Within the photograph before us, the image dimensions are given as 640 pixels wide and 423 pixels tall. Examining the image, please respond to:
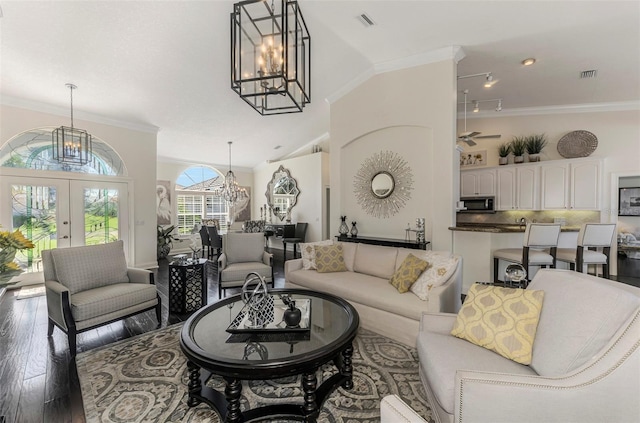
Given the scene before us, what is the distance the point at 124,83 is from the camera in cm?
410

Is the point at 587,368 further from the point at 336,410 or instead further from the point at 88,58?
the point at 88,58

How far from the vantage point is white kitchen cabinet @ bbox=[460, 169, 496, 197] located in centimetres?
582

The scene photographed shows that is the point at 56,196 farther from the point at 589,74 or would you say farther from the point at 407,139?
the point at 589,74

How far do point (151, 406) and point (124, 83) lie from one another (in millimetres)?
4465

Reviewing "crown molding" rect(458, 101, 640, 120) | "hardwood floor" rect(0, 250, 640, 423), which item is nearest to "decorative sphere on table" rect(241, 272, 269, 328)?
"hardwood floor" rect(0, 250, 640, 423)

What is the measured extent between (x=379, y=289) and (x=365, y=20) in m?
3.30

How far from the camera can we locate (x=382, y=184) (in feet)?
15.0

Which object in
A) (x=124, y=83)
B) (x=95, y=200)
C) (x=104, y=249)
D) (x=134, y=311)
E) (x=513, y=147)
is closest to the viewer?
(x=134, y=311)

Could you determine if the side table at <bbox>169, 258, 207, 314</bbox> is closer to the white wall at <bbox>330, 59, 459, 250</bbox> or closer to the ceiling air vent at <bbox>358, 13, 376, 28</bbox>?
the white wall at <bbox>330, 59, 459, 250</bbox>

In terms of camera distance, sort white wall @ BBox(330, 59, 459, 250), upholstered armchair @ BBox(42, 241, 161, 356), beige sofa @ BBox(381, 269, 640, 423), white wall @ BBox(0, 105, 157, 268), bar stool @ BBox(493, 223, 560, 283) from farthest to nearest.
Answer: white wall @ BBox(0, 105, 157, 268)
white wall @ BBox(330, 59, 459, 250)
bar stool @ BBox(493, 223, 560, 283)
upholstered armchair @ BBox(42, 241, 161, 356)
beige sofa @ BBox(381, 269, 640, 423)

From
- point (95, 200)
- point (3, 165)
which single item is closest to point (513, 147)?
point (95, 200)

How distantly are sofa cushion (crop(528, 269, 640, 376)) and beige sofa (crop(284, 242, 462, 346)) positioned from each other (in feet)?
3.03

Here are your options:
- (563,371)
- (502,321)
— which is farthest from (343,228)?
(563,371)

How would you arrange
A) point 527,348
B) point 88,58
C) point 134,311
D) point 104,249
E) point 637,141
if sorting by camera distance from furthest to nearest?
point 637,141
point 88,58
point 104,249
point 134,311
point 527,348
